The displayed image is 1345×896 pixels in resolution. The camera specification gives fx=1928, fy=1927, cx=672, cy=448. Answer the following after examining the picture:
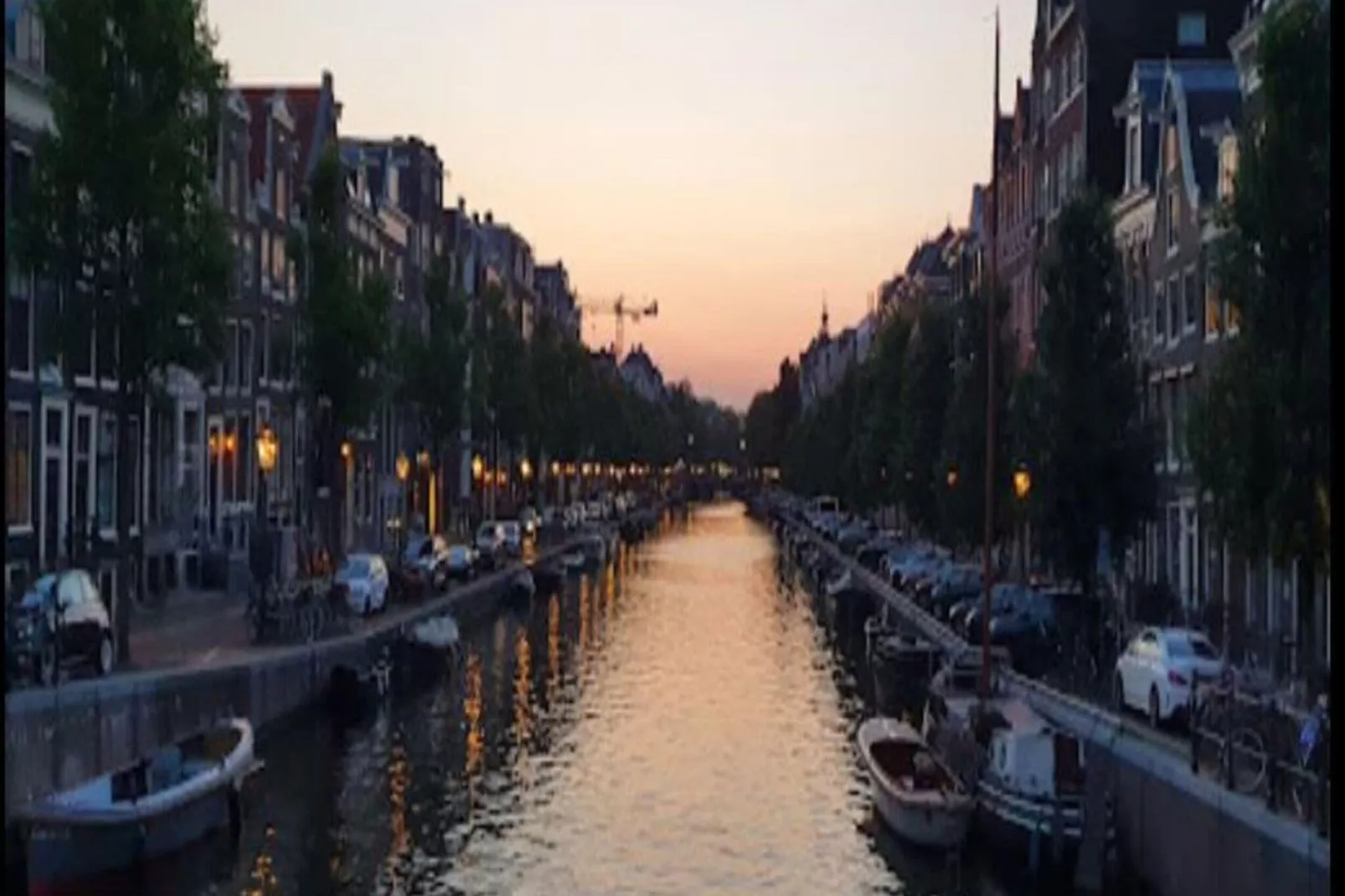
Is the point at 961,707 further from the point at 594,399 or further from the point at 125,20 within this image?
the point at 594,399

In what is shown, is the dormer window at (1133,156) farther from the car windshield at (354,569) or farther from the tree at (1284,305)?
the tree at (1284,305)

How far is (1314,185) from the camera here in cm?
2806

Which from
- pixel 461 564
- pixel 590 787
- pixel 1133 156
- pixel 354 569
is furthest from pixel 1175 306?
pixel 461 564

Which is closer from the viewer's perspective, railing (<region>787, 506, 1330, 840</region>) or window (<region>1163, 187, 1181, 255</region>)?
railing (<region>787, 506, 1330, 840</region>)

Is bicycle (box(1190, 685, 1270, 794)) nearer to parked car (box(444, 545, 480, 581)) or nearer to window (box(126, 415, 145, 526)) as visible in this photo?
window (box(126, 415, 145, 526))

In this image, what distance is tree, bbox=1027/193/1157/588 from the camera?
50438 mm

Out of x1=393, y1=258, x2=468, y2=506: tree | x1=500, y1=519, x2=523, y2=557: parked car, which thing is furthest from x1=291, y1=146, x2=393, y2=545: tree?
x1=500, y1=519, x2=523, y2=557: parked car

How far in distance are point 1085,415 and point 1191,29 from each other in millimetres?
27260

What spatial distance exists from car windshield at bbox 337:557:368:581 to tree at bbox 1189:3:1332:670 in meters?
36.0

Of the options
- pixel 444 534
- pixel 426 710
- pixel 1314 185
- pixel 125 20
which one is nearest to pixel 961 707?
pixel 1314 185

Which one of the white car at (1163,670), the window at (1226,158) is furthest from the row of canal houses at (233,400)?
the window at (1226,158)

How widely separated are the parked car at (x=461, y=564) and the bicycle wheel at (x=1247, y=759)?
171ft

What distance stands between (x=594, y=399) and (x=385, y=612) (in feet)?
320

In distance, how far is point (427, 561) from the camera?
7100 cm
